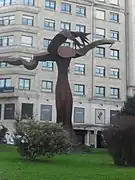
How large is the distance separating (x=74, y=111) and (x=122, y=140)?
37.0 metres

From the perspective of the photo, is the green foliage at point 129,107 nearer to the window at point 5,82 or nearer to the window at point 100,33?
the window at point 5,82

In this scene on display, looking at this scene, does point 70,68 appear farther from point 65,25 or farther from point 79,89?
point 65,25

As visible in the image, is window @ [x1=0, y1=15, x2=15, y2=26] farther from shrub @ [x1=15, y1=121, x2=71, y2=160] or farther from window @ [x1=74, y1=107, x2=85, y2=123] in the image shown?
shrub @ [x1=15, y1=121, x2=71, y2=160]

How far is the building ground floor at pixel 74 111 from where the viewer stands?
50.8m

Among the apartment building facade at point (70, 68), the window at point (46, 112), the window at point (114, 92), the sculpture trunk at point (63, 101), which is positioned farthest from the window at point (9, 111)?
the sculpture trunk at point (63, 101)

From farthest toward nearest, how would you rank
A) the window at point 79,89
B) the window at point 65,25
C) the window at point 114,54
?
the window at point 114,54 → the window at point 65,25 → the window at point 79,89

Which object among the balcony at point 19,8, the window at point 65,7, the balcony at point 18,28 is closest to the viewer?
the balcony at point 18,28

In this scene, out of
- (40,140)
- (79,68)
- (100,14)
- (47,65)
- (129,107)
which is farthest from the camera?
(100,14)

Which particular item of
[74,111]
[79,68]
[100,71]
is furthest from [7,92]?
[100,71]

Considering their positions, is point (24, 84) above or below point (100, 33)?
below

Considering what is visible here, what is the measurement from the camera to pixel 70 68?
5600 centimetres

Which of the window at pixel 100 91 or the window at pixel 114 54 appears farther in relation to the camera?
the window at pixel 114 54

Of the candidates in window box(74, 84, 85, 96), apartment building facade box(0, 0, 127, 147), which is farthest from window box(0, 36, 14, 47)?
window box(74, 84, 85, 96)

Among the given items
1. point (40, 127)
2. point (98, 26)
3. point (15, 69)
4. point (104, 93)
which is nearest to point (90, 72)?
point (104, 93)
